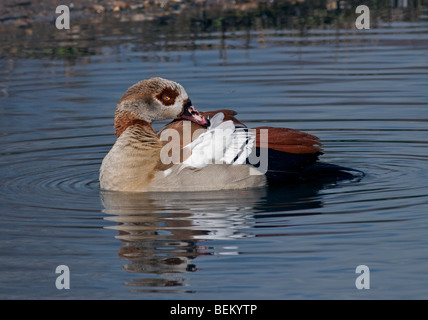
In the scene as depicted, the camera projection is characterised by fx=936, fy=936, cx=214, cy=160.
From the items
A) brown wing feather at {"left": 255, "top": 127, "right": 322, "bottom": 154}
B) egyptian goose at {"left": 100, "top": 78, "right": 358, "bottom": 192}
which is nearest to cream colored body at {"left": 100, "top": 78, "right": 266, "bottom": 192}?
egyptian goose at {"left": 100, "top": 78, "right": 358, "bottom": 192}

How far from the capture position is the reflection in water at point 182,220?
683 centimetres

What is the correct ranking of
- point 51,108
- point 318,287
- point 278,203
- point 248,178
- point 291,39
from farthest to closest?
1. point 291,39
2. point 51,108
3. point 248,178
4. point 278,203
5. point 318,287

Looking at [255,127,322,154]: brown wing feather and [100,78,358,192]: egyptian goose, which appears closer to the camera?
[100,78,358,192]: egyptian goose

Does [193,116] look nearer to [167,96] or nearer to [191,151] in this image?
[167,96]

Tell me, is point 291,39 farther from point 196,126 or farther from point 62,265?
point 62,265

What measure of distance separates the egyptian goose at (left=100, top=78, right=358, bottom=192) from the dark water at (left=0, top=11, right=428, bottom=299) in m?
0.18

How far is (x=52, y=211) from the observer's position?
27.8ft

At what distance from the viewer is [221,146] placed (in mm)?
8820

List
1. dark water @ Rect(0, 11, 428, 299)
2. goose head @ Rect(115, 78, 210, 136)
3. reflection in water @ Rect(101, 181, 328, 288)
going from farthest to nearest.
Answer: goose head @ Rect(115, 78, 210, 136), reflection in water @ Rect(101, 181, 328, 288), dark water @ Rect(0, 11, 428, 299)

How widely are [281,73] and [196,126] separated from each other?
19.2 feet

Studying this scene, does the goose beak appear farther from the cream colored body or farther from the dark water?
the dark water

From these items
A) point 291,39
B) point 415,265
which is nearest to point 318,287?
point 415,265

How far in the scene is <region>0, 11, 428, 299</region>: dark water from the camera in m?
6.50

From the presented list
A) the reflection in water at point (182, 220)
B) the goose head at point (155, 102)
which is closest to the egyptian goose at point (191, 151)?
the goose head at point (155, 102)
